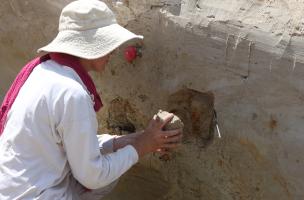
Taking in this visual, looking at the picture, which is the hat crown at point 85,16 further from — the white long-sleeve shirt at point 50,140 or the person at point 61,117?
the white long-sleeve shirt at point 50,140

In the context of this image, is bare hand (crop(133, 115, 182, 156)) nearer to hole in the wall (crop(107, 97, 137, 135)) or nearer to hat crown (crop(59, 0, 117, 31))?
hat crown (crop(59, 0, 117, 31))

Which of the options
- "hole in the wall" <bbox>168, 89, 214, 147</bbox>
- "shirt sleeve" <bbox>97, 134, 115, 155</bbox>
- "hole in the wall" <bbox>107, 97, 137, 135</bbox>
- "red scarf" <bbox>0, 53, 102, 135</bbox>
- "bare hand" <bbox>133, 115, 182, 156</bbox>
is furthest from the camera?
"hole in the wall" <bbox>107, 97, 137, 135</bbox>

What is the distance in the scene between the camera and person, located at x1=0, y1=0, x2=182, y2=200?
185 centimetres

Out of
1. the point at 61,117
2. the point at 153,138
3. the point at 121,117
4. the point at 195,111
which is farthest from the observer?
the point at 121,117

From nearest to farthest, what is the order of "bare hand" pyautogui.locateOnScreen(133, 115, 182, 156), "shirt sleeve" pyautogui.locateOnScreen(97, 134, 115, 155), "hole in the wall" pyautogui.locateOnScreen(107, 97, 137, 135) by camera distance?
"bare hand" pyautogui.locateOnScreen(133, 115, 182, 156) → "shirt sleeve" pyautogui.locateOnScreen(97, 134, 115, 155) → "hole in the wall" pyautogui.locateOnScreen(107, 97, 137, 135)

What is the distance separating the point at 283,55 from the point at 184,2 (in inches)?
20.7

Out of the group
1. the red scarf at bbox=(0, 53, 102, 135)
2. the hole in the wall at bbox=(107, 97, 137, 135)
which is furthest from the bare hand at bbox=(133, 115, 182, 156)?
the hole in the wall at bbox=(107, 97, 137, 135)

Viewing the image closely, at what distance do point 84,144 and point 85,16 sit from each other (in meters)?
0.44

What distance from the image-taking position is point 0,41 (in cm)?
332

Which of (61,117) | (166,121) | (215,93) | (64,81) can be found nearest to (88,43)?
(64,81)

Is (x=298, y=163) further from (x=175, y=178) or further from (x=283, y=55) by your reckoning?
(x=175, y=178)

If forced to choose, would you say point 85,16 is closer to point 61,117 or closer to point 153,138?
point 61,117

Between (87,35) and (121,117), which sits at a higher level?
(87,35)

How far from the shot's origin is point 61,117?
72.6 inches
